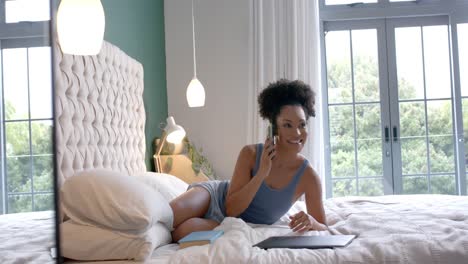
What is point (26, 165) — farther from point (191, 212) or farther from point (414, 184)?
point (414, 184)

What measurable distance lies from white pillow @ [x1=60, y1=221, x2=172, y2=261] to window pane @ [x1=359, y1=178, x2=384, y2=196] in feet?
11.6

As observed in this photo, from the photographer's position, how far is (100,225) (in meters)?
2.05

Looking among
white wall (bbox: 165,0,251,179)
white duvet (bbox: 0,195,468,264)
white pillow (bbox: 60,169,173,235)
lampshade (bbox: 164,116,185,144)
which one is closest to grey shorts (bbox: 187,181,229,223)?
white duvet (bbox: 0,195,468,264)

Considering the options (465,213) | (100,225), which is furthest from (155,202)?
(465,213)

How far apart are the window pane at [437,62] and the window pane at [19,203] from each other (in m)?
5.01

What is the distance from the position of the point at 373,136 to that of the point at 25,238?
4.80 m

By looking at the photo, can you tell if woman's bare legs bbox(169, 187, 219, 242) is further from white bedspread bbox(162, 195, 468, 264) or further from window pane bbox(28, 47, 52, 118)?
window pane bbox(28, 47, 52, 118)

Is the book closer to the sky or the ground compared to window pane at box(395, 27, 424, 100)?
closer to the ground

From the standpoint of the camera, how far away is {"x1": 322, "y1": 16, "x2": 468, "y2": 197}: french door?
5227mm

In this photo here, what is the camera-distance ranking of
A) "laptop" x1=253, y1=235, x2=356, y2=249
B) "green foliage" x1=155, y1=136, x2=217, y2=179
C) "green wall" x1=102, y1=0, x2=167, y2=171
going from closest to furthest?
"laptop" x1=253, y1=235, x2=356, y2=249
"green wall" x1=102, y1=0, x2=167, y2=171
"green foliage" x1=155, y1=136, x2=217, y2=179

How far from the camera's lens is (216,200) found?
2.83 meters

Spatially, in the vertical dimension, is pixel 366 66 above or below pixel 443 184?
above

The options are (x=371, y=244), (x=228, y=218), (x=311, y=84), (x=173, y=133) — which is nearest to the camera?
(x=371, y=244)

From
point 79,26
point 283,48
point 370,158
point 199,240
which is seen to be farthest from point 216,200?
point 370,158
